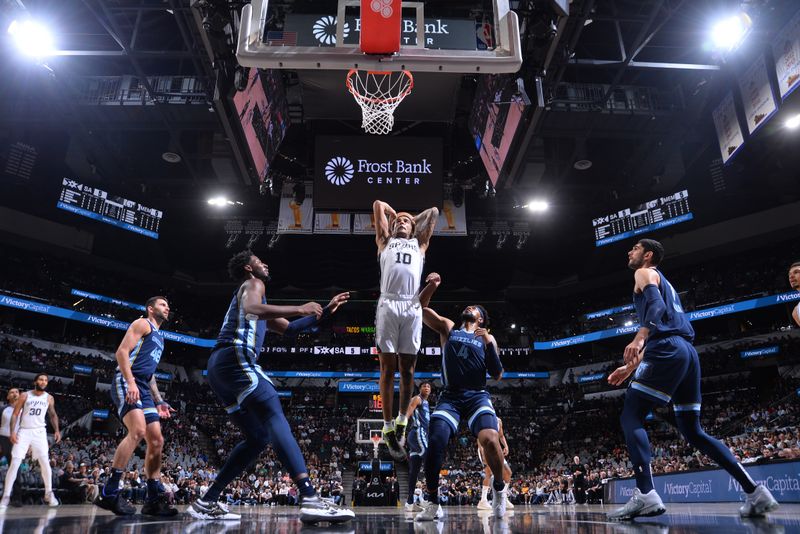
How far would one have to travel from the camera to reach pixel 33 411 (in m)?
7.87

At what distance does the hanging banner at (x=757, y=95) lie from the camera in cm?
1070

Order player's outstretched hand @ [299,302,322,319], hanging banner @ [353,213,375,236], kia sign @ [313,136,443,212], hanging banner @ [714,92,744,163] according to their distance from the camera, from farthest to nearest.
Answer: hanging banner @ [353,213,375,236] → kia sign @ [313,136,443,212] → hanging banner @ [714,92,744,163] → player's outstretched hand @ [299,302,322,319]

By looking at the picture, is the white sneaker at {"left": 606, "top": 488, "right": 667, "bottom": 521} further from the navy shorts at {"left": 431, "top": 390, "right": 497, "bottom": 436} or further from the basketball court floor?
the navy shorts at {"left": 431, "top": 390, "right": 497, "bottom": 436}

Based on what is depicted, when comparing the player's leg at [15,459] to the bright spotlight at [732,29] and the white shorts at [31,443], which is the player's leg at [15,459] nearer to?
the white shorts at [31,443]

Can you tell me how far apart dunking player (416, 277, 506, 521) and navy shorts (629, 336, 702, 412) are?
132 centimetres

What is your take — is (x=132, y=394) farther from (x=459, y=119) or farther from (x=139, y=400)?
(x=459, y=119)

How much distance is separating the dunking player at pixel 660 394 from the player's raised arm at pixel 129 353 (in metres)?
4.32

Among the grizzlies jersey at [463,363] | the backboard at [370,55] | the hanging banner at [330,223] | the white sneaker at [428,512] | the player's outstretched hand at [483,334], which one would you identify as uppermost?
the hanging banner at [330,223]

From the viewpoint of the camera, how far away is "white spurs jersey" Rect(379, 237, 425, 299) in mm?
5098

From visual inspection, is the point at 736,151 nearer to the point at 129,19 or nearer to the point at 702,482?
the point at 702,482

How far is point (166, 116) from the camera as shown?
46.7 feet

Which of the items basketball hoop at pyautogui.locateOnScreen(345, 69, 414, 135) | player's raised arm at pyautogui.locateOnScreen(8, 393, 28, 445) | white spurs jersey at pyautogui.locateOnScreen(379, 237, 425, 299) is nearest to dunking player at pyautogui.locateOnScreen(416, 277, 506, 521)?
white spurs jersey at pyautogui.locateOnScreen(379, 237, 425, 299)

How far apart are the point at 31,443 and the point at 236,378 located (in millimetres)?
5859

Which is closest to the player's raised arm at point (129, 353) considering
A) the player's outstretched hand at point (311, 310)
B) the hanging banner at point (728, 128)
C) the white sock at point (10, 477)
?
the player's outstretched hand at point (311, 310)
